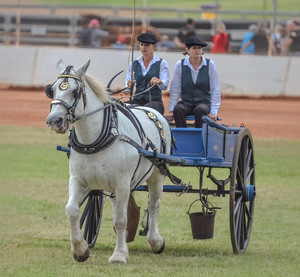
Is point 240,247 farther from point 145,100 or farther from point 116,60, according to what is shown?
point 116,60

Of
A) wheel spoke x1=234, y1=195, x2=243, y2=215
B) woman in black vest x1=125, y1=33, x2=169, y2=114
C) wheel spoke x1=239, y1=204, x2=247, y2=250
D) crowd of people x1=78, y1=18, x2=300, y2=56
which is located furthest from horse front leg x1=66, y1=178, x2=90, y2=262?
crowd of people x1=78, y1=18, x2=300, y2=56

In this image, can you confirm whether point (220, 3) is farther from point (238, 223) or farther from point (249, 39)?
point (238, 223)

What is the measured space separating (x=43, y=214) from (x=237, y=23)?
1889 cm

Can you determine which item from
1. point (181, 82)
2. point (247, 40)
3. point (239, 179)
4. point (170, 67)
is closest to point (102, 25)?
point (170, 67)

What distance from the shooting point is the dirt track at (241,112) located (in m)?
21.2

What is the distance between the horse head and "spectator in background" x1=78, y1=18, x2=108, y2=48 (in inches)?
716

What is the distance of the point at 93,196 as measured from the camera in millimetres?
9234

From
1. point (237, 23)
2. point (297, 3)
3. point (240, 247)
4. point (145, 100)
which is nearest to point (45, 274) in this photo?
point (240, 247)

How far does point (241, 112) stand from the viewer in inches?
902

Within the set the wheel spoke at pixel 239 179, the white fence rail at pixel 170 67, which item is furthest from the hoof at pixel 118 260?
the white fence rail at pixel 170 67

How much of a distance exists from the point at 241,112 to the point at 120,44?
4.59 meters

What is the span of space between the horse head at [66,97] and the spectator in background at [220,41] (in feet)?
58.1

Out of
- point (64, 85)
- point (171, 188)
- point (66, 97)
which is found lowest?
point (171, 188)

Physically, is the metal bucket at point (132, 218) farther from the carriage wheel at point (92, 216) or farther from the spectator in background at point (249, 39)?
the spectator in background at point (249, 39)
